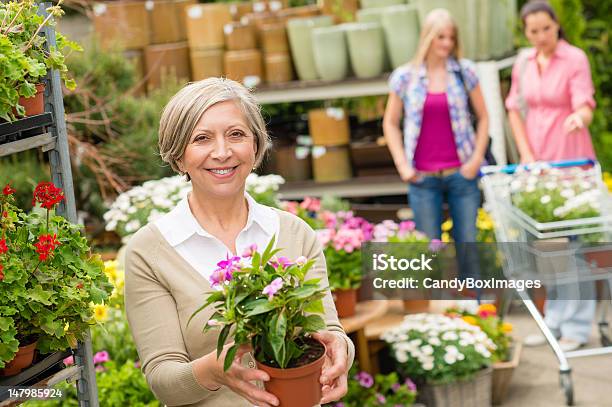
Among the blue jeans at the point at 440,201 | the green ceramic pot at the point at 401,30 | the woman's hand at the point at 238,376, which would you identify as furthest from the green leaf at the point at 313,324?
the green ceramic pot at the point at 401,30

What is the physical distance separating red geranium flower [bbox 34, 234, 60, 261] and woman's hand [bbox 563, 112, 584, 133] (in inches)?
125

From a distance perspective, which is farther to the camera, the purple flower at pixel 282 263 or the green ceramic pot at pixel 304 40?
the green ceramic pot at pixel 304 40

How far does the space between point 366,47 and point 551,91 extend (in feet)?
4.64

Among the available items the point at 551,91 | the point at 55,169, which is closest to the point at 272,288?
the point at 55,169

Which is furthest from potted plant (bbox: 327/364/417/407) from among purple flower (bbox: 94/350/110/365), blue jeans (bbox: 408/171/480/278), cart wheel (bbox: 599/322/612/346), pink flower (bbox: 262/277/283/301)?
pink flower (bbox: 262/277/283/301)

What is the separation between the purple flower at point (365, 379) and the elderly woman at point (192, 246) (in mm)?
1788

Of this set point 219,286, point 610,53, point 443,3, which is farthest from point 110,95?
point 610,53

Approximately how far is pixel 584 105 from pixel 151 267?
10.5 feet

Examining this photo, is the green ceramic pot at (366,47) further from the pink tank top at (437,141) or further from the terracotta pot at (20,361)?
the terracotta pot at (20,361)

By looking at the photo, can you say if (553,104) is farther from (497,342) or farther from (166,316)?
(166,316)

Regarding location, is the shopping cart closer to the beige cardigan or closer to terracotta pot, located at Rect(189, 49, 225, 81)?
the beige cardigan

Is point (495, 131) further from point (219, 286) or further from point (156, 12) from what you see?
point (219, 286)

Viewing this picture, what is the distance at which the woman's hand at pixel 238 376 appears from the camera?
180 centimetres

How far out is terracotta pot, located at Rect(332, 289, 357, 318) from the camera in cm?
387
